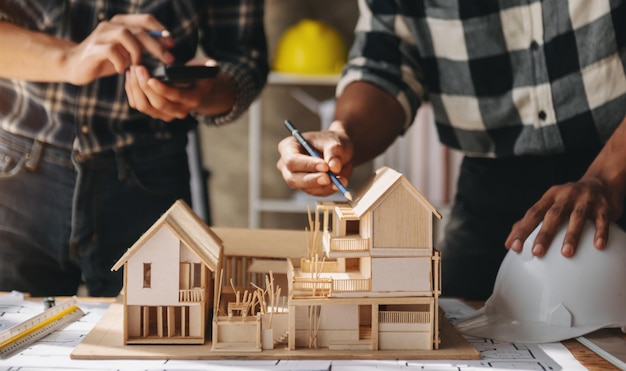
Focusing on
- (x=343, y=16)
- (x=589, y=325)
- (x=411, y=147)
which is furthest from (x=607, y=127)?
(x=343, y=16)

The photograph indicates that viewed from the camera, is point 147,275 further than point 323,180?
No

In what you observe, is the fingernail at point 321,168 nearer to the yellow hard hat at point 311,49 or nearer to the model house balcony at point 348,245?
the model house balcony at point 348,245

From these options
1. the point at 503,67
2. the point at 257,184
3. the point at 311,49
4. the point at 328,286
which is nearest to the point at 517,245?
the point at 328,286

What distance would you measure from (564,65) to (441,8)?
12.5 inches

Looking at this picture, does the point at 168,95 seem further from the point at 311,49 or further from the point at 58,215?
the point at 311,49

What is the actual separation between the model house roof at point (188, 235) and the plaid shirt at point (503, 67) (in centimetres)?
71

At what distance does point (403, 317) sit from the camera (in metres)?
1.04

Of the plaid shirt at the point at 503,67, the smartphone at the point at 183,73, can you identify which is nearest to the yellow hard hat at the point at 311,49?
the plaid shirt at the point at 503,67

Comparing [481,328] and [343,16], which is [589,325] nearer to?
[481,328]

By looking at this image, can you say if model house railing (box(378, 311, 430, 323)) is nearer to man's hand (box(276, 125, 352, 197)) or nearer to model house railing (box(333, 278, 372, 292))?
model house railing (box(333, 278, 372, 292))

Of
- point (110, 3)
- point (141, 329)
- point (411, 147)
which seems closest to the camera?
point (141, 329)

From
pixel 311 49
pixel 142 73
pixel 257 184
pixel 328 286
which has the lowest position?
pixel 328 286

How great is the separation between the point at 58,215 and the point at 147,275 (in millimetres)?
569

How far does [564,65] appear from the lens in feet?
4.98
